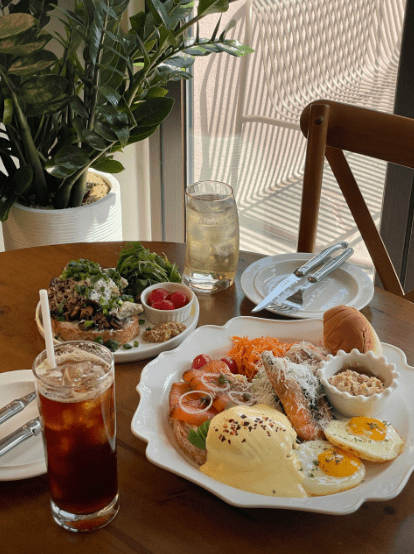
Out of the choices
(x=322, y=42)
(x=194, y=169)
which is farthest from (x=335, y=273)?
(x=194, y=169)

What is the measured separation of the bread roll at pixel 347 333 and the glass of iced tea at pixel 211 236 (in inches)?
13.9

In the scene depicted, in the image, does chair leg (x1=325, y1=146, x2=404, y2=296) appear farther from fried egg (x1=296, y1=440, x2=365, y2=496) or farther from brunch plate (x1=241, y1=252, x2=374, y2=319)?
fried egg (x1=296, y1=440, x2=365, y2=496)

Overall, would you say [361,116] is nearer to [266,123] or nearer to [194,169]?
[266,123]

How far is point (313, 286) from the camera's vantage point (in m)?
1.54

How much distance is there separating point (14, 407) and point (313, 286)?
797 millimetres

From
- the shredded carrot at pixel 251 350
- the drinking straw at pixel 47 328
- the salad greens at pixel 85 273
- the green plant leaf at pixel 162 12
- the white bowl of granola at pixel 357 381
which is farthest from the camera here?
the green plant leaf at pixel 162 12

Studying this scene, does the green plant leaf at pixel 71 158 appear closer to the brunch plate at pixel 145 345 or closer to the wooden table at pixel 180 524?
the brunch plate at pixel 145 345

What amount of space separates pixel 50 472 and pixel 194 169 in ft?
8.60

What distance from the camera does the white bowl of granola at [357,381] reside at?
3.35 feet

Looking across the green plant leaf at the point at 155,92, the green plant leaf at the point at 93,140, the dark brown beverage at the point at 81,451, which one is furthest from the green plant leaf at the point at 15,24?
the dark brown beverage at the point at 81,451

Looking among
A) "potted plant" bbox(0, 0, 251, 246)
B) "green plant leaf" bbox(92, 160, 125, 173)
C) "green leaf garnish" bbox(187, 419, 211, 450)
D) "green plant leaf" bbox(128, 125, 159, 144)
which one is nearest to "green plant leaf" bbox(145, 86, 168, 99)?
"potted plant" bbox(0, 0, 251, 246)

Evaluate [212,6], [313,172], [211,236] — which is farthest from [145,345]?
[212,6]

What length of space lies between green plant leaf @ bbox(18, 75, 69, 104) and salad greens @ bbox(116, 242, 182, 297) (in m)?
0.67

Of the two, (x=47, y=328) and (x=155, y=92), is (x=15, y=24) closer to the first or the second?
(x=155, y=92)
